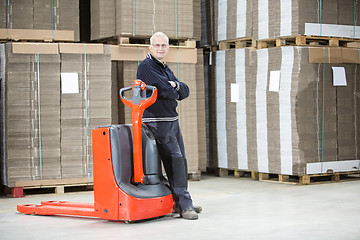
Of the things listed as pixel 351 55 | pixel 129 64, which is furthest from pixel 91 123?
pixel 351 55

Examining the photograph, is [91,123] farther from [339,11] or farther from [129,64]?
[339,11]

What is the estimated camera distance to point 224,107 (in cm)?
923

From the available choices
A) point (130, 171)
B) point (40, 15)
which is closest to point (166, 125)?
point (130, 171)

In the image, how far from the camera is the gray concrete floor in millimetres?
5055

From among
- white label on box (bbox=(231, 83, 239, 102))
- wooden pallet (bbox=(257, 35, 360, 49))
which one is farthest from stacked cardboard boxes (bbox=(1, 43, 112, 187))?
wooden pallet (bbox=(257, 35, 360, 49))

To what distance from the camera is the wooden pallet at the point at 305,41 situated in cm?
814

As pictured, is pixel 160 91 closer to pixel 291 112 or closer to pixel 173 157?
pixel 173 157

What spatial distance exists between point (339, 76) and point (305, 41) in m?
0.71

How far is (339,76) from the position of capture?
8.34 meters

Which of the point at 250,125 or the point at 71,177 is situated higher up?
the point at 250,125

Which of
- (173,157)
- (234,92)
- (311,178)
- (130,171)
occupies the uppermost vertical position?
(234,92)

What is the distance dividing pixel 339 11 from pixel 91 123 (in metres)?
3.75

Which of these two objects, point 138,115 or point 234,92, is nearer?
point 138,115

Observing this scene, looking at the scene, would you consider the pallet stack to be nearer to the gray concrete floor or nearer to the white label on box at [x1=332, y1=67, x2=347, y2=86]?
the white label on box at [x1=332, y1=67, x2=347, y2=86]
